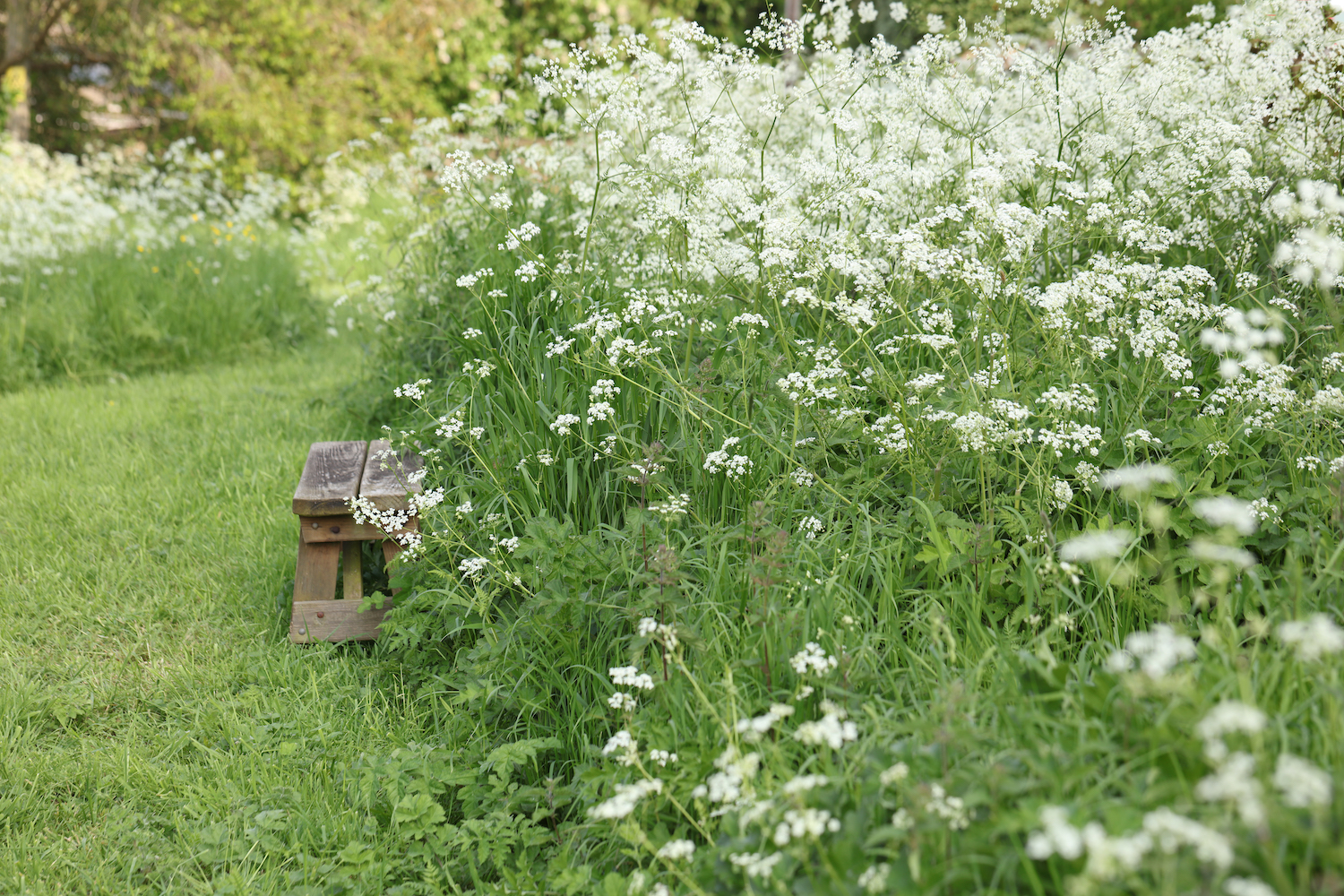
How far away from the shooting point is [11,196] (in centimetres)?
727

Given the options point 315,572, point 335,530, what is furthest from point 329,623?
point 335,530

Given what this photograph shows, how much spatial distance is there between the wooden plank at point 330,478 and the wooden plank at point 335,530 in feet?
0.13

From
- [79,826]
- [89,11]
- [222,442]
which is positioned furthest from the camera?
[89,11]

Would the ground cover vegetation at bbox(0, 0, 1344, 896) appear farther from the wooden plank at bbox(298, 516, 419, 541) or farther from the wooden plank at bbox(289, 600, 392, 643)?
the wooden plank at bbox(298, 516, 419, 541)

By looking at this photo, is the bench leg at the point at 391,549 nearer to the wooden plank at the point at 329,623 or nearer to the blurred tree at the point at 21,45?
the wooden plank at the point at 329,623

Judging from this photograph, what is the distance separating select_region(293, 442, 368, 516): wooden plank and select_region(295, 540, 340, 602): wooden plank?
166 millimetres

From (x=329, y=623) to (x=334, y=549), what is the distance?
0.83 feet

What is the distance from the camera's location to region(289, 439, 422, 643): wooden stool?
3.20m

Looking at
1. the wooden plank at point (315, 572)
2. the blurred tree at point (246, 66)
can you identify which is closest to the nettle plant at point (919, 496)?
the wooden plank at point (315, 572)

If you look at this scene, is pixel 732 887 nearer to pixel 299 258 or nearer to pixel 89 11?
pixel 299 258

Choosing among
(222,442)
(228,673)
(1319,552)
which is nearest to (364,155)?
(222,442)

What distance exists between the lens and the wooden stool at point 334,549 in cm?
320

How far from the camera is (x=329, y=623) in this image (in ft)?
10.7

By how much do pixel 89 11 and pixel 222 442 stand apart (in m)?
7.79
